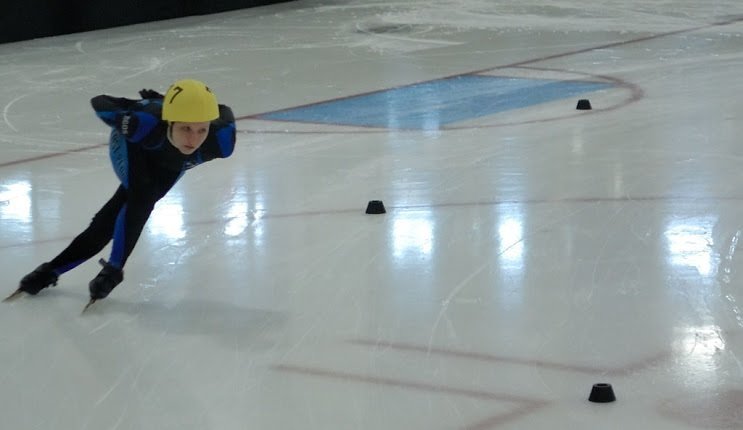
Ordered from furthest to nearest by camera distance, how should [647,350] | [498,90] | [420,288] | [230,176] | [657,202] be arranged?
[498,90], [230,176], [657,202], [420,288], [647,350]

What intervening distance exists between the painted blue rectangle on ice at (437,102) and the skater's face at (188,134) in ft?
13.2

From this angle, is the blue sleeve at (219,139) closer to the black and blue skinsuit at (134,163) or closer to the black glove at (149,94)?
the black and blue skinsuit at (134,163)

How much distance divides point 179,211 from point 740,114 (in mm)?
3874

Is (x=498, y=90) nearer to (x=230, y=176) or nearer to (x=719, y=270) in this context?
(x=230, y=176)

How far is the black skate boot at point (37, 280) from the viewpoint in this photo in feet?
15.8

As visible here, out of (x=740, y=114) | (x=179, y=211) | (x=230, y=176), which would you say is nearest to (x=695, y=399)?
(x=179, y=211)

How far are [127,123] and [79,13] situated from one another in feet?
35.6

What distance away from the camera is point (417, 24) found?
1461cm

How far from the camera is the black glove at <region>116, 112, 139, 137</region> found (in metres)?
4.38

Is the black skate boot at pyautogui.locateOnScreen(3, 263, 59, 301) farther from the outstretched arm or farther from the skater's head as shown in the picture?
the skater's head

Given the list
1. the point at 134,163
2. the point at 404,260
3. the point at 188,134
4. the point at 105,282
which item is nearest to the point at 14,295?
the point at 105,282

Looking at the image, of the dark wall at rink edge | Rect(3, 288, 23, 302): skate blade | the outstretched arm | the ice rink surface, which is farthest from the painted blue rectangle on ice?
the dark wall at rink edge

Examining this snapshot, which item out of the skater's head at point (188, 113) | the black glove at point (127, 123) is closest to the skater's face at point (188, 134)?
the skater's head at point (188, 113)

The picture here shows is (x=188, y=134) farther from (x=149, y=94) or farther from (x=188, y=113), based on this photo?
(x=149, y=94)
